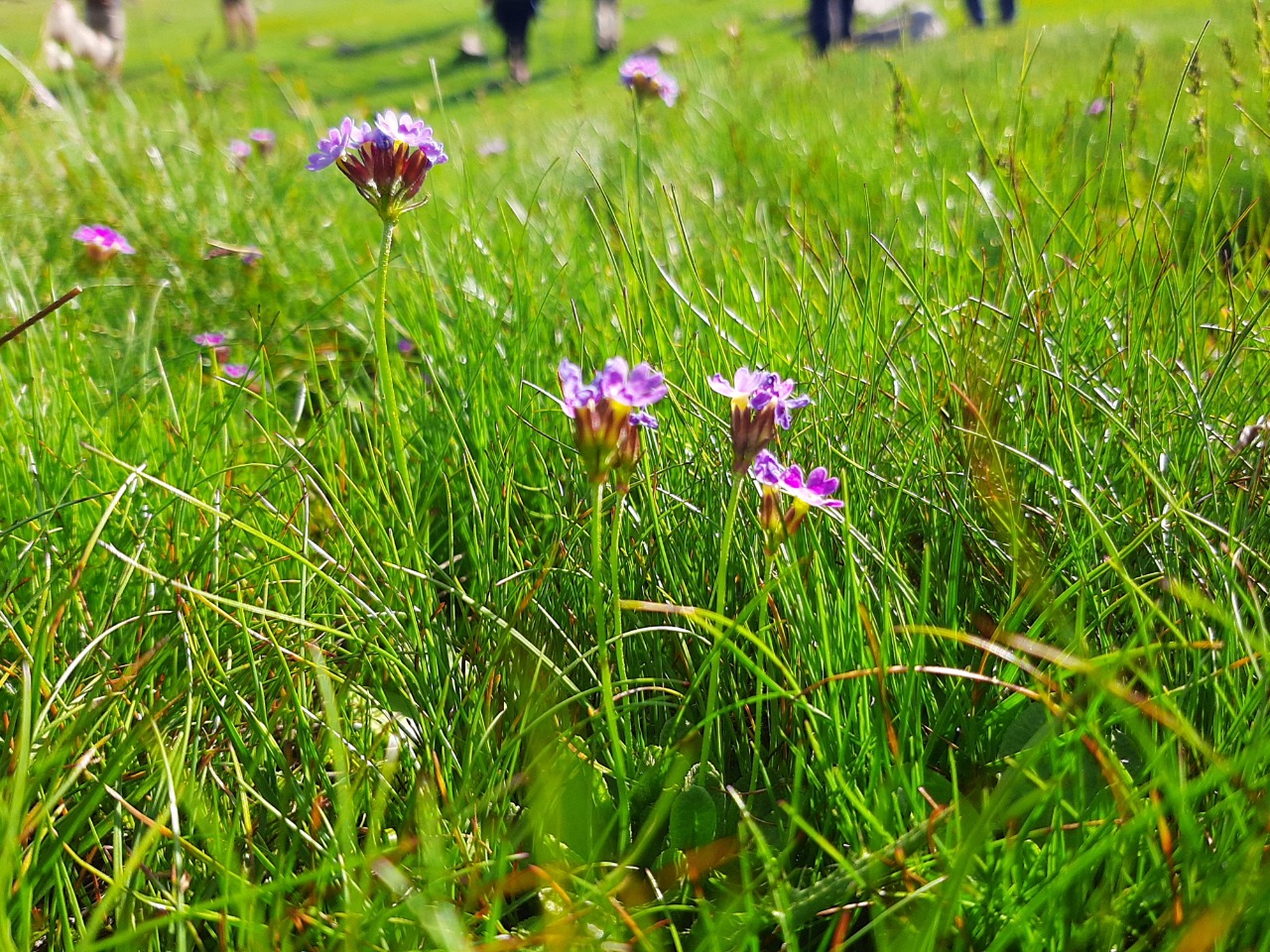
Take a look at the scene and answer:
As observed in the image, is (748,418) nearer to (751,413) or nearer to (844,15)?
(751,413)

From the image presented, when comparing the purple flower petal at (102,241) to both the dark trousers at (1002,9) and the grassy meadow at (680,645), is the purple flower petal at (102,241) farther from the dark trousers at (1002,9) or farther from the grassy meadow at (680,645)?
the dark trousers at (1002,9)

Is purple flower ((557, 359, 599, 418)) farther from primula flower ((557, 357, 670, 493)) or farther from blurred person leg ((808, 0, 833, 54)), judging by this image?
blurred person leg ((808, 0, 833, 54))

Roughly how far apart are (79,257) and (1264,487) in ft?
8.05

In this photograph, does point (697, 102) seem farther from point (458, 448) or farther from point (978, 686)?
point (978, 686)

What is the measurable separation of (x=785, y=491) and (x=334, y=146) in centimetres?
56

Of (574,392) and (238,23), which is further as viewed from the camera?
(238,23)

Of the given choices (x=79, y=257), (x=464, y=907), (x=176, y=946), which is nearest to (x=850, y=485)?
(x=464, y=907)

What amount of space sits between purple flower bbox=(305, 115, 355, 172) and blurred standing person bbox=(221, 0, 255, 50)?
2406 centimetres

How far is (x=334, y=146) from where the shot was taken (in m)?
0.93

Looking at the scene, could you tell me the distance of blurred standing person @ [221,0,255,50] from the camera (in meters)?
21.3

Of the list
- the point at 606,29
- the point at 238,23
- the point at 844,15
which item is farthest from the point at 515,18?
the point at 238,23

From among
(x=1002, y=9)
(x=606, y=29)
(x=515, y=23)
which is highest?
(x=515, y=23)

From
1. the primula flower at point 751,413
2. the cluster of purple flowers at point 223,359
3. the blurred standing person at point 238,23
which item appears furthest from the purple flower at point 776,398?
the blurred standing person at point 238,23

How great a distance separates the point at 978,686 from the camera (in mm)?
904
